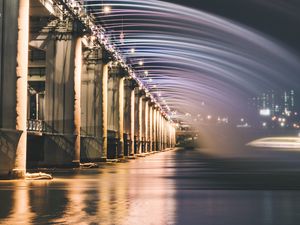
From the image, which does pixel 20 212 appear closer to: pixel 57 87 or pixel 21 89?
pixel 21 89

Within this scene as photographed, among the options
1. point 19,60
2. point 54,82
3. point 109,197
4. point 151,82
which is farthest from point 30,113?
point 151,82

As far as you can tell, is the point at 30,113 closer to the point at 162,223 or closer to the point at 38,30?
the point at 38,30

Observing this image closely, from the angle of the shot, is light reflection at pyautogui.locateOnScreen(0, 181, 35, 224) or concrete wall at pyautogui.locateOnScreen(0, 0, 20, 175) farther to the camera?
concrete wall at pyautogui.locateOnScreen(0, 0, 20, 175)

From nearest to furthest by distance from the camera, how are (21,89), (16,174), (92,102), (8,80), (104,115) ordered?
1. (16,174)
2. (8,80)
3. (21,89)
4. (104,115)
5. (92,102)

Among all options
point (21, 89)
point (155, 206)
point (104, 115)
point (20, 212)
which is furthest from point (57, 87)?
point (20, 212)

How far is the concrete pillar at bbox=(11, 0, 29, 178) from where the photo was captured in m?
34.1

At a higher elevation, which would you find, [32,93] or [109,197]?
[32,93]

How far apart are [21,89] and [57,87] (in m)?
19.6

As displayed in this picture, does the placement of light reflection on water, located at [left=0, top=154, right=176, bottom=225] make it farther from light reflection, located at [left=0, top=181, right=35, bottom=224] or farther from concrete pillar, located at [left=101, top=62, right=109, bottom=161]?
concrete pillar, located at [left=101, top=62, right=109, bottom=161]

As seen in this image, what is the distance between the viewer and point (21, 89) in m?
34.4

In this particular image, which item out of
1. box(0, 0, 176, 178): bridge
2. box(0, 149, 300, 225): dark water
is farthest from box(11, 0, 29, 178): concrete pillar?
box(0, 149, 300, 225): dark water

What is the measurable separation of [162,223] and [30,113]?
61.9 metres

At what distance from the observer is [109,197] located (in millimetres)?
21438

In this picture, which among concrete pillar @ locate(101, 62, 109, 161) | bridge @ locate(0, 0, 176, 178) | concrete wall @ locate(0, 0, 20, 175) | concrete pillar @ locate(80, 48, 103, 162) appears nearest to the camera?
concrete wall @ locate(0, 0, 20, 175)
